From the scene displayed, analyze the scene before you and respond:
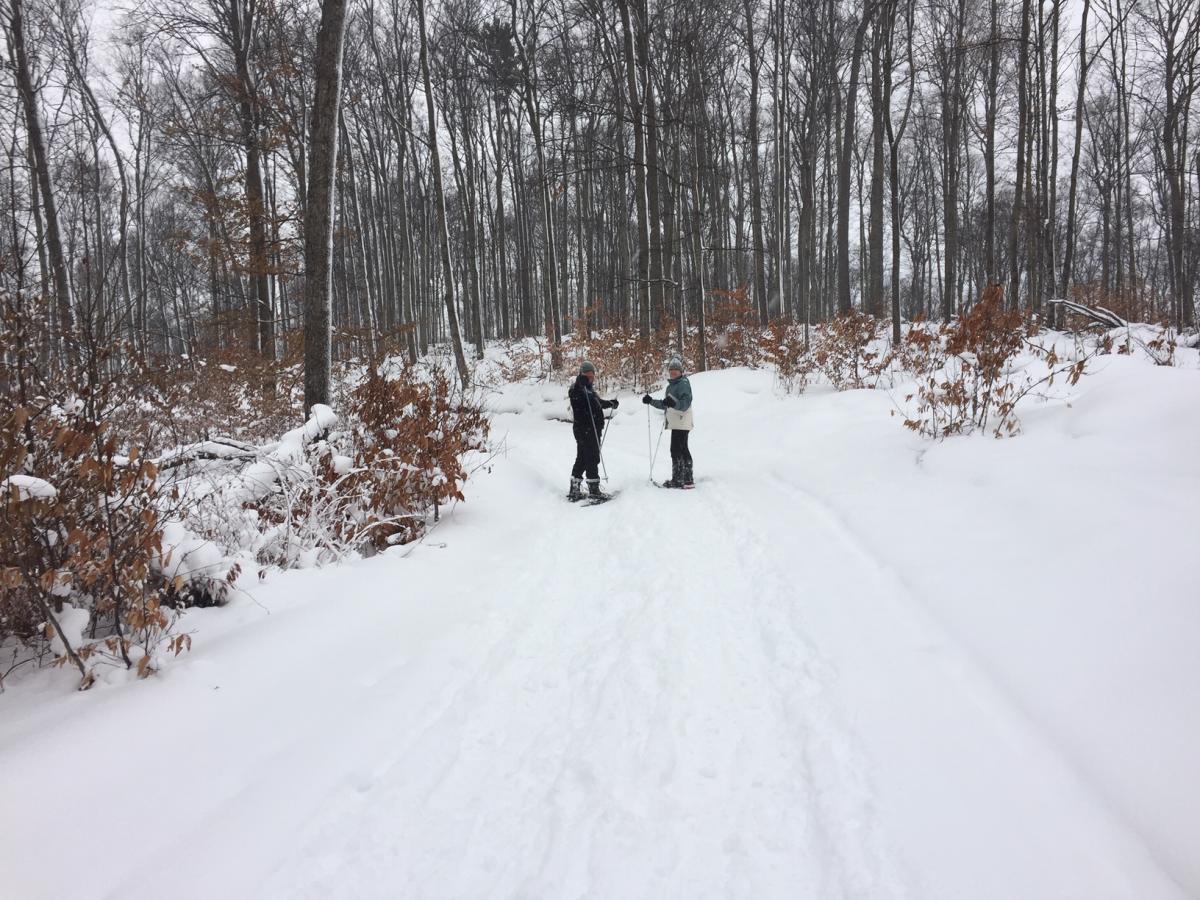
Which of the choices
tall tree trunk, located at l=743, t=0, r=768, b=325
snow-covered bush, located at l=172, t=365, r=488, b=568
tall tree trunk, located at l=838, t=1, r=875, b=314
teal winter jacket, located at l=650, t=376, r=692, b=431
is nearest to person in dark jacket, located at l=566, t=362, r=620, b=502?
teal winter jacket, located at l=650, t=376, r=692, b=431

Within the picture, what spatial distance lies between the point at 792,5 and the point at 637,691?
2179 centimetres

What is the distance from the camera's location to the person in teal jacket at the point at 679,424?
7602mm

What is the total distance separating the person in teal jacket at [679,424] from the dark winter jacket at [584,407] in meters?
0.68

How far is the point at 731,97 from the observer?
892 inches

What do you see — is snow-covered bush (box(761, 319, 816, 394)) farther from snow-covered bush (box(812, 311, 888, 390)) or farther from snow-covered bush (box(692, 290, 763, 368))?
snow-covered bush (box(692, 290, 763, 368))

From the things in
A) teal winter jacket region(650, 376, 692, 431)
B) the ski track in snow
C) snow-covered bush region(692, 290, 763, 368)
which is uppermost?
snow-covered bush region(692, 290, 763, 368)

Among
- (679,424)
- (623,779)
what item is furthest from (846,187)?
(623,779)

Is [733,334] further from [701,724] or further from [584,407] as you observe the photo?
[701,724]

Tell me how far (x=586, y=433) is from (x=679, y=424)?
1331mm

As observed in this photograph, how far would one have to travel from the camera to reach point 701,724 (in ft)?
8.70

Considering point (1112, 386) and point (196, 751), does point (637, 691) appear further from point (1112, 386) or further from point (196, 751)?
point (1112, 386)

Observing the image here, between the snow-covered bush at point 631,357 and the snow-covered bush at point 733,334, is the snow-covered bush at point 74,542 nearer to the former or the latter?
the snow-covered bush at point 631,357

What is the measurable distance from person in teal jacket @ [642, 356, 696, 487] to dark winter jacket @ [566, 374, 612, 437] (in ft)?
2.24

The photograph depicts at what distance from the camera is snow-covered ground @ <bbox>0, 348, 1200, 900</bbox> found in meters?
A: 1.87
